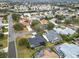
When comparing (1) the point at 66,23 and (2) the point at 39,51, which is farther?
(1) the point at 66,23

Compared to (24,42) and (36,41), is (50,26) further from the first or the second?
(24,42)

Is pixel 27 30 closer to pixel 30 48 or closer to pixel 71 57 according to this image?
pixel 30 48

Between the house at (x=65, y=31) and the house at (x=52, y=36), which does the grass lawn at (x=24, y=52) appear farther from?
the house at (x=65, y=31)

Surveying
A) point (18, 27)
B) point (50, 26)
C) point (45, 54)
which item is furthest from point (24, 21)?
point (45, 54)

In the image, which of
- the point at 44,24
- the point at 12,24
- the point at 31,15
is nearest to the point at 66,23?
the point at 44,24

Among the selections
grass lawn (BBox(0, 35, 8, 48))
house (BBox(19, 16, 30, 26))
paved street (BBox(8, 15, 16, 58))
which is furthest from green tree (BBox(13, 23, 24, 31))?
grass lawn (BBox(0, 35, 8, 48))

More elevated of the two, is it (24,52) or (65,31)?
(24,52)

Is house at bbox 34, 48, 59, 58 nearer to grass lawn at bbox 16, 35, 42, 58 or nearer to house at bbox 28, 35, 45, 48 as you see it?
grass lawn at bbox 16, 35, 42, 58
